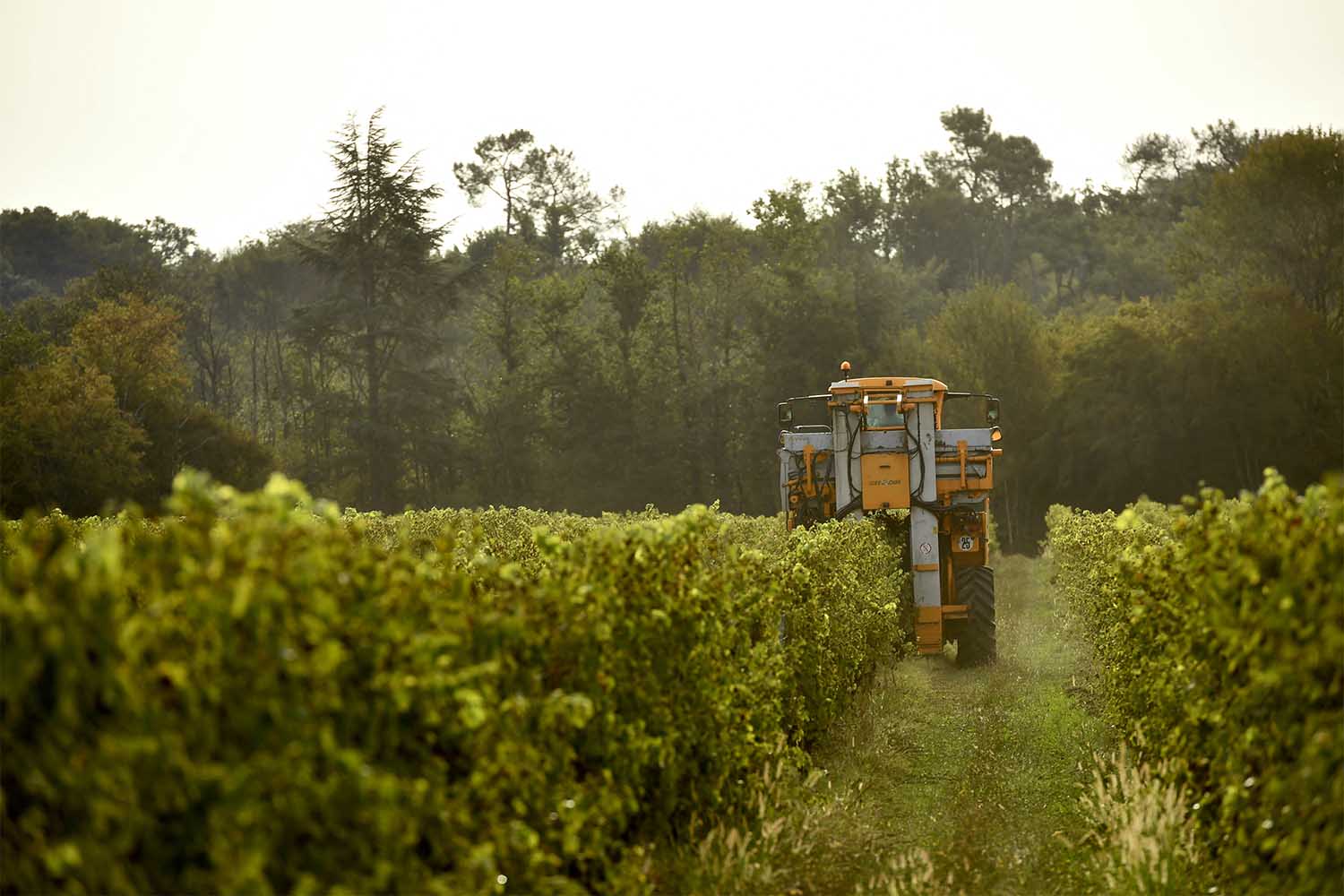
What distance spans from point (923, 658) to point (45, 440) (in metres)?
28.3

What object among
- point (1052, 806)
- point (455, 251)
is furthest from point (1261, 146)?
point (1052, 806)

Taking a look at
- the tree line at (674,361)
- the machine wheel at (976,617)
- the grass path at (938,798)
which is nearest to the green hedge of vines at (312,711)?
the grass path at (938,798)

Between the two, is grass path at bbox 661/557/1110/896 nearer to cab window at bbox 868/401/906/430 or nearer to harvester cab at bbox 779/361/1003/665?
harvester cab at bbox 779/361/1003/665

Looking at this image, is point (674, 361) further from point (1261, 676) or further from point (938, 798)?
point (1261, 676)

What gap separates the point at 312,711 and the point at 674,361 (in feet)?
181

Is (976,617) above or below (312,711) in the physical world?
below

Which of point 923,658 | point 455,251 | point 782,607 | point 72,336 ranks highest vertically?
point 455,251

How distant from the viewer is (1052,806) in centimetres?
991

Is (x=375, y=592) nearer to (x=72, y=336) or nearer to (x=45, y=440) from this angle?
(x=45, y=440)

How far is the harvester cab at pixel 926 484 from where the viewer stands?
56.3 ft

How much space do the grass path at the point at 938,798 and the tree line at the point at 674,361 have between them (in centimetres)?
3024

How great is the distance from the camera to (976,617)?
17.4 meters

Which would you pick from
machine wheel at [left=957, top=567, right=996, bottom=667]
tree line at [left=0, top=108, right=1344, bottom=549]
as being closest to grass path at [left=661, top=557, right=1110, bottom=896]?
machine wheel at [left=957, top=567, right=996, bottom=667]

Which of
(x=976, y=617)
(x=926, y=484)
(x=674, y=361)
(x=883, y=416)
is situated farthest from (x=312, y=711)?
Answer: (x=674, y=361)
